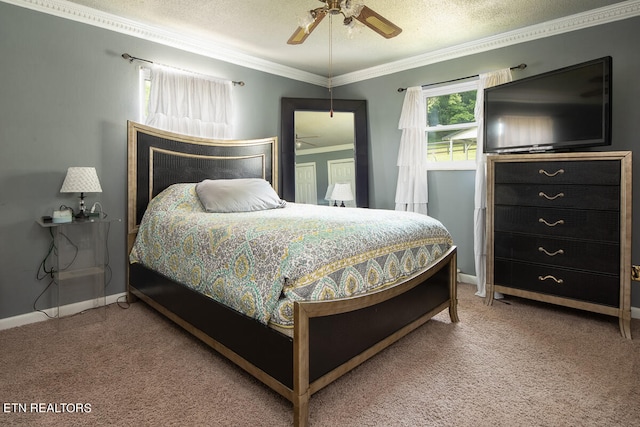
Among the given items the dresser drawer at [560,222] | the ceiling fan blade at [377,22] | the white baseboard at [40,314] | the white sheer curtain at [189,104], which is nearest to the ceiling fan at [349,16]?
the ceiling fan blade at [377,22]

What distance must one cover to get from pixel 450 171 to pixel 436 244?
5.52ft

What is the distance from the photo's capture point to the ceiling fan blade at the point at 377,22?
2.13 m

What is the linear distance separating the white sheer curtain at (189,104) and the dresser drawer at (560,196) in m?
2.78

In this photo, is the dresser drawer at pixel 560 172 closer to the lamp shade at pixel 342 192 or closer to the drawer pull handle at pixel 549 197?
the drawer pull handle at pixel 549 197

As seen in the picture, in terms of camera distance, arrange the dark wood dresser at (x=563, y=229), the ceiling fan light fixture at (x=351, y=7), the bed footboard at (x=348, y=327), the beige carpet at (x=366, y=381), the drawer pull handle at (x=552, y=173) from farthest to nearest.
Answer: the drawer pull handle at (x=552, y=173) → the dark wood dresser at (x=563, y=229) → the ceiling fan light fixture at (x=351, y=7) → the beige carpet at (x=366, y=381) → the bed footboard at (x=348, y=327)

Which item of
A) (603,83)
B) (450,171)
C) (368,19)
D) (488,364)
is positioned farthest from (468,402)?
(450,171)

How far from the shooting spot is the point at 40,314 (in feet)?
9.20

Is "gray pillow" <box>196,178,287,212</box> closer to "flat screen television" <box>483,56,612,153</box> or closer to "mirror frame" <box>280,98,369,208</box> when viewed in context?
"mirror frame" <box>280,98,369,208</box>

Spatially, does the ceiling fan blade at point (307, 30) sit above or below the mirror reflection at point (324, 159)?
above

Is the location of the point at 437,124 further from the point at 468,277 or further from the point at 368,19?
the point at 368,19

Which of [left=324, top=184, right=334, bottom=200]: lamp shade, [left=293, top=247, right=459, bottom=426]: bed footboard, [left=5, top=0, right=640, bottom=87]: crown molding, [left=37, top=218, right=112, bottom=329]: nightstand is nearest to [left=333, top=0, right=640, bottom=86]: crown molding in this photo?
[left=5, top=0, right=640, bottom=87]: crown molding

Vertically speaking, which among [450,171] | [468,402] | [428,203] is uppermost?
[450,171]

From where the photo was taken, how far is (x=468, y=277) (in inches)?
152

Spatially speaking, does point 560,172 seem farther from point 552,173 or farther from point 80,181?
point 80,181
